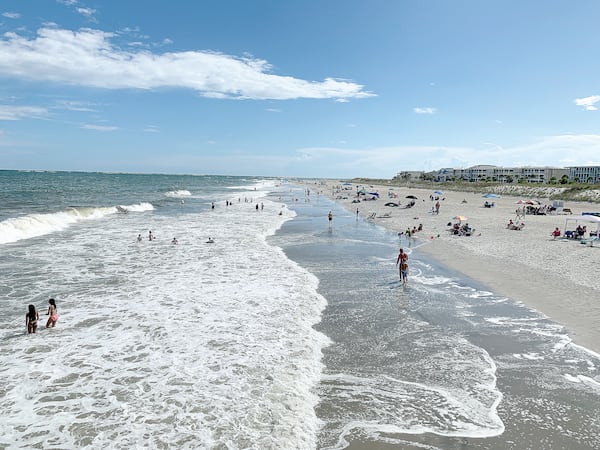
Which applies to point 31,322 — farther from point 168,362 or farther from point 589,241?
point 589,241

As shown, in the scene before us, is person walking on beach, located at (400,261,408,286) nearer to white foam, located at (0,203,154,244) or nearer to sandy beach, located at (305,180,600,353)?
sandy beach, located at (305,180,600,353)

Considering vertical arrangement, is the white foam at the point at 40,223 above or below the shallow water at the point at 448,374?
above

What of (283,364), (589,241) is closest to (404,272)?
(283,364)

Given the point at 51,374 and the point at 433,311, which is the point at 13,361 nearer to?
the point at 51,374

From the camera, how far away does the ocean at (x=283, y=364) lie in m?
6.89

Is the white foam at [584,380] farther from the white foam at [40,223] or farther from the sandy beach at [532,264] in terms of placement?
the white foam at [40,223]

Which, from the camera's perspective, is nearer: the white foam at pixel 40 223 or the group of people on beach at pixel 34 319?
the group of people on beach at pixel 34 319

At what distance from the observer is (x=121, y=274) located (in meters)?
17.9

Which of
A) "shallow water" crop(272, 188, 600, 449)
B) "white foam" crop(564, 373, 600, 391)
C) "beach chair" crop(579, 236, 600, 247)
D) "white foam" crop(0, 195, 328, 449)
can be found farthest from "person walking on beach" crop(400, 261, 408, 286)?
"beach chair" crop(579, 236, 600, 247)

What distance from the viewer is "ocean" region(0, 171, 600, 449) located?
689 centimetres

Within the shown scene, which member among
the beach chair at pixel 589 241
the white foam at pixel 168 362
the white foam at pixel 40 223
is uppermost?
Answer: the beach chair at pixel 589 241

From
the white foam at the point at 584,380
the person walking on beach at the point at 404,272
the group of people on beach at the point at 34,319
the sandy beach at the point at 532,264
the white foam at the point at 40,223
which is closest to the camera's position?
the white foam at the point at 584,380

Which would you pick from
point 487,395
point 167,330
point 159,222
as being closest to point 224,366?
point 167,330

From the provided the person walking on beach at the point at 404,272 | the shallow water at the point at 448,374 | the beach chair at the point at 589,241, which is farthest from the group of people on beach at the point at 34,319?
the beach chair at the point at 589,241
